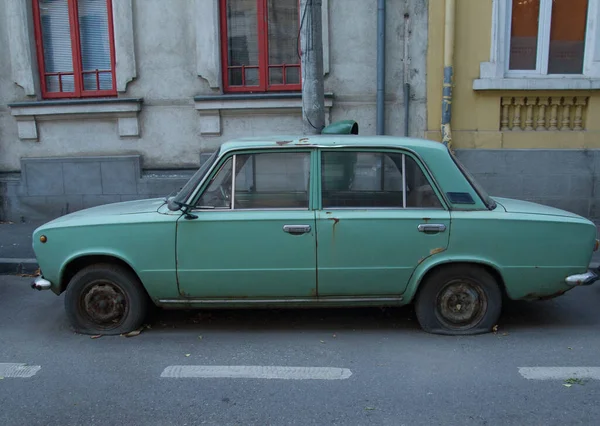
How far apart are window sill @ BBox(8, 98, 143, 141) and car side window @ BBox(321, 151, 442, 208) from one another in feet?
18.0

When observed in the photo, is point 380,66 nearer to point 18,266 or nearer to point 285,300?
point 285,300

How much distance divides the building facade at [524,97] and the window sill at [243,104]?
2.15m

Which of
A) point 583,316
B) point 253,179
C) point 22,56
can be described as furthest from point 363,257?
point 22,56

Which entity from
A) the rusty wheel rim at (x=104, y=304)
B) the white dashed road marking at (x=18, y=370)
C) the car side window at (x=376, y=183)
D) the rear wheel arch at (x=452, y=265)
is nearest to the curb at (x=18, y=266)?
the rusty wheel rim at (x=104, y=304)

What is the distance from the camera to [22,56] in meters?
8.80

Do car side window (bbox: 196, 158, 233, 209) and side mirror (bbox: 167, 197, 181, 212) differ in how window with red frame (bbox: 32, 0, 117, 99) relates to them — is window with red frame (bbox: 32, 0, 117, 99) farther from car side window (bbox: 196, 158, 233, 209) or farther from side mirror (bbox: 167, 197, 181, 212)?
car side window (bbox: 196, 158, 233, 209)

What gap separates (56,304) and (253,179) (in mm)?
2695

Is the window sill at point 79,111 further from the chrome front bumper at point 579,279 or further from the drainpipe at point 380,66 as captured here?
the chrome front bumper at point 579,279

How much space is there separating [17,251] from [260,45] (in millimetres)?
4872

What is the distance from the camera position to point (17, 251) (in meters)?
7.09

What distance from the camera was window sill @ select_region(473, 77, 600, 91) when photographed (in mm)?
8125

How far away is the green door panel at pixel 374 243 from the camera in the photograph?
4.18 m

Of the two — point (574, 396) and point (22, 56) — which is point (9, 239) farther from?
point (574, 396)

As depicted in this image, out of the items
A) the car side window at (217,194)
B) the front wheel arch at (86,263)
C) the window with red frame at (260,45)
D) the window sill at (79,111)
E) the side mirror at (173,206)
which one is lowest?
the front wheel arch at (86,263)
